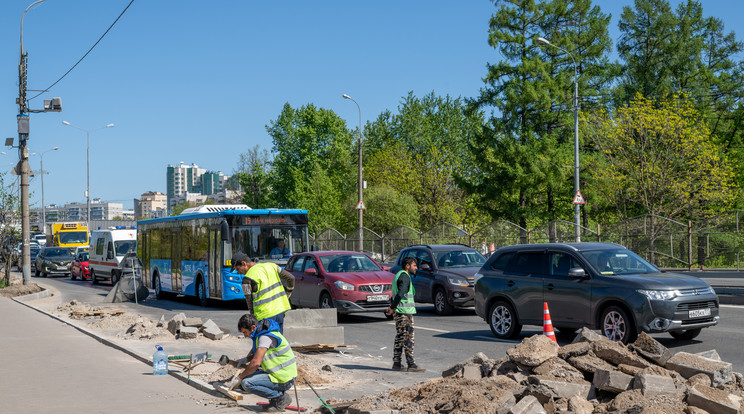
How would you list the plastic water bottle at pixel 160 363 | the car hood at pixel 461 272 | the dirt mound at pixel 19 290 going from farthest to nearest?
1. the dirt mound at pixel 19 290
2. the car hood at pixel 461 272
3. the plastic water bottle at pixel 160 363

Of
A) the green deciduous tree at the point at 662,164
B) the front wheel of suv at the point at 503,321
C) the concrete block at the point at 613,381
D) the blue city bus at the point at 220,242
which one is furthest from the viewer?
the green deciduous tree at the point at 662,164

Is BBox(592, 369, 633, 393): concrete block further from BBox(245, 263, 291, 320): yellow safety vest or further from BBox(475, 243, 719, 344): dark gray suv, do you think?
BBox(475, 243, 719, 344): dark gray suv

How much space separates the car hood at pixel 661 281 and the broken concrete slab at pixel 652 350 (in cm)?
360

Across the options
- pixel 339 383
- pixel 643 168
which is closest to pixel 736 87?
pixel 643 168

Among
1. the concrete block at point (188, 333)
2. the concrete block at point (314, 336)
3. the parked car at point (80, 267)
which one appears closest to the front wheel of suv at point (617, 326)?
the concrete block at point (314, 336)

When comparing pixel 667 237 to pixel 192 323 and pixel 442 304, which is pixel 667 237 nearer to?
pixel 442 304

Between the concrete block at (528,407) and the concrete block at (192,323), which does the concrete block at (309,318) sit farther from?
the concrete block at (528,407)

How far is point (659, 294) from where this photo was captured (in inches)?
451

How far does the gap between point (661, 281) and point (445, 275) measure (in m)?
7.21

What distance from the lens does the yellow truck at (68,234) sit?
52781 mm

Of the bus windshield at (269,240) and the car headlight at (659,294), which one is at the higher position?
the bus windshield at (269,240)

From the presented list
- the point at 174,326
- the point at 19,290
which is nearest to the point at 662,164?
the point at 19,290

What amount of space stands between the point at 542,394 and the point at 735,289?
15448mm

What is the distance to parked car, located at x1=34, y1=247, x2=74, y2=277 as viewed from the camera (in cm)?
4719
